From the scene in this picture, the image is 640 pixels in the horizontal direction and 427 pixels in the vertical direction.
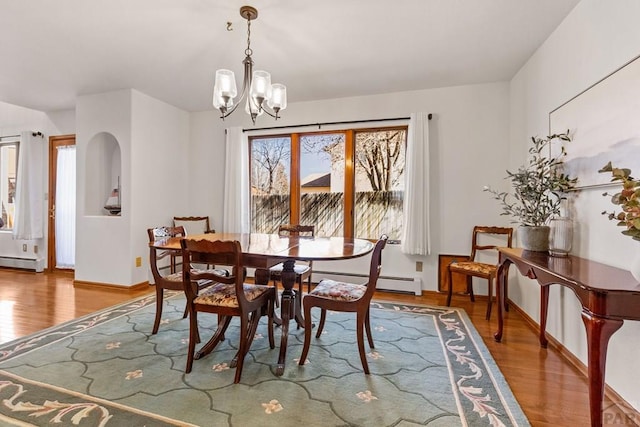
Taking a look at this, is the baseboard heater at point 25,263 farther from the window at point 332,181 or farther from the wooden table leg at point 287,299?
the wooden table leg at point 287,299

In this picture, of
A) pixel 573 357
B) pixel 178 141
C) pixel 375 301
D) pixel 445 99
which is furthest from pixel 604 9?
pixel 178 141

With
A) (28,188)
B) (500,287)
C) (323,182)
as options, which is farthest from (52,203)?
(500,287)

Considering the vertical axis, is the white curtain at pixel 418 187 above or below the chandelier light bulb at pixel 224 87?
below

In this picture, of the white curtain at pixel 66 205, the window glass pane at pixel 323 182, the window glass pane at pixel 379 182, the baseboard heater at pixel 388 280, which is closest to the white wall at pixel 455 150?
the baseboard heater at pixel 388 280

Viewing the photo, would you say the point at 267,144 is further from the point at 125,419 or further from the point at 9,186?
the point at 9,186

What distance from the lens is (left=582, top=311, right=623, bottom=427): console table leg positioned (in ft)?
4.20

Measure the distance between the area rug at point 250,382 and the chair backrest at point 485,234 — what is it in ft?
3.56

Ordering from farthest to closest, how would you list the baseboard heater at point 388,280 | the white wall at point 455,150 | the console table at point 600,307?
the baseboard heater at point 388,280 → the white wall at point 455,150 → the console table at point 600,307

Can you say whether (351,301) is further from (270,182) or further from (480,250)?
(270,182)

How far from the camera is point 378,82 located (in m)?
3.56

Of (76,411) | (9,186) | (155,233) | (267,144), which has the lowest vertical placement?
(76,411)

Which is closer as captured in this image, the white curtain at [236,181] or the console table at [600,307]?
the console table at [600,307]

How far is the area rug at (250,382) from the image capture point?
4.99ft

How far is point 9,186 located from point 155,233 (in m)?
4.58
